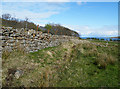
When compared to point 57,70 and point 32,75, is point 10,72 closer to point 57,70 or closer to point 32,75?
point 32,75

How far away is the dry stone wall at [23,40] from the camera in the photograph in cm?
662

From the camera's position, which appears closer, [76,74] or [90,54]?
[76,74]

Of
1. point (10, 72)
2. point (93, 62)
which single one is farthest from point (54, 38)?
point (10, 72)

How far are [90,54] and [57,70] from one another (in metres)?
4.34

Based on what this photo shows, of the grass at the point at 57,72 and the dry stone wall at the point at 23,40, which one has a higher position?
the dry stone wall at the point at 23,40

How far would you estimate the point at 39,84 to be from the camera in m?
4.78

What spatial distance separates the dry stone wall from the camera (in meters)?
6.62

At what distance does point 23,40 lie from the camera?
7.61 meters

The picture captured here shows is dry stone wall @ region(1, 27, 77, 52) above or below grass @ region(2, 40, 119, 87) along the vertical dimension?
above

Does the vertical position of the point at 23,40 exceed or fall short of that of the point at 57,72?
it exceeds it

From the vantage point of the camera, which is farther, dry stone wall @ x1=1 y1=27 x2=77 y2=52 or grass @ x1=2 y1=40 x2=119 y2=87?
dry stone wall @ x1=1 y1=27 x2=77 y2=52

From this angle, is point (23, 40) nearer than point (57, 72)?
No

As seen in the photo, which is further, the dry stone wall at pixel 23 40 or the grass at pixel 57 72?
the dry stone wall at pixel 23 40

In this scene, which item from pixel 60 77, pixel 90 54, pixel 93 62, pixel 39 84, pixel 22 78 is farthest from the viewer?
pixel 90 54
